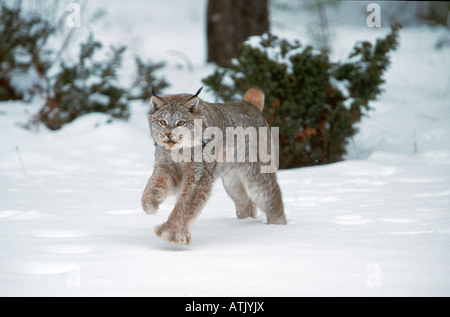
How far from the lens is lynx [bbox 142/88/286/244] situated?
3590 millimetres

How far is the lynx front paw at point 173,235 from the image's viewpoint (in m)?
3.32

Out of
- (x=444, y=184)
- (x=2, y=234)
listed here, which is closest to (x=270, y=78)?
(x=444, y=184)

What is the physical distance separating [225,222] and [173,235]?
43.4 inches

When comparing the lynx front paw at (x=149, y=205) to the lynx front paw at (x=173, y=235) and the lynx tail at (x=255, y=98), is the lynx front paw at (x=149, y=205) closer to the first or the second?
the lynx front paw at (x=173, y=235)

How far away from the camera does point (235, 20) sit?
31.0 feet

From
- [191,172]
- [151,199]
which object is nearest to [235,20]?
[191,172]

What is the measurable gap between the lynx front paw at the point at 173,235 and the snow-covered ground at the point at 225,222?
0.07 meters

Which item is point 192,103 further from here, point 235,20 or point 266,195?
point 235,20

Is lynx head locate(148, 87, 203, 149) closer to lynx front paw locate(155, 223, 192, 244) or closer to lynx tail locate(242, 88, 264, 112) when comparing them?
lynx front paw locate(155, 223, 192, 244)

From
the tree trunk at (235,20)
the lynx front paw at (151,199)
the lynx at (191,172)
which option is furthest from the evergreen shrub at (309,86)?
the tree trunk at (235,20)

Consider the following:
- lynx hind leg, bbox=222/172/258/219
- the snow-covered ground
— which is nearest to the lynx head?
the snow-covered ground

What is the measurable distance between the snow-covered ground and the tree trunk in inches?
39.1

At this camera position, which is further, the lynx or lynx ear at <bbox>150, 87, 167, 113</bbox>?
lynx ear at <bbox>150, 87, 167, 113</bbox>

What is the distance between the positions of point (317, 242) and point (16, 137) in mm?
4926
